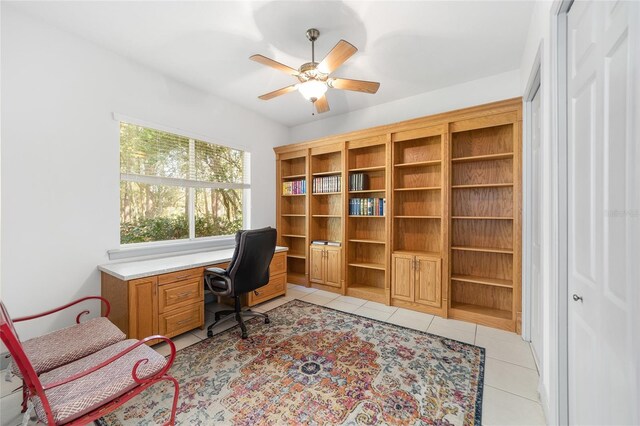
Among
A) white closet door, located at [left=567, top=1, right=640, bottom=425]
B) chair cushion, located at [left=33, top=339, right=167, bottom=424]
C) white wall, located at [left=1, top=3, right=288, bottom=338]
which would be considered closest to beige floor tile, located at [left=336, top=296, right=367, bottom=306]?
white closet door, located at [left=567, top=1, right=640, bottom=425]

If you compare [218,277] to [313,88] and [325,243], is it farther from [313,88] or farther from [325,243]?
[313,88]

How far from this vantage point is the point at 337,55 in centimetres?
192

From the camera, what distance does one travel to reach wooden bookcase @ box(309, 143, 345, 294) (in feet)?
12.6

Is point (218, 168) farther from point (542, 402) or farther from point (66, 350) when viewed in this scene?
point (542, 402)

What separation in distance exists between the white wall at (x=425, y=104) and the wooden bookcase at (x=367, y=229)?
49 centimetres

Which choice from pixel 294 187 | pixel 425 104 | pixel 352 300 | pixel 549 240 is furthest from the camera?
pixel 294 187

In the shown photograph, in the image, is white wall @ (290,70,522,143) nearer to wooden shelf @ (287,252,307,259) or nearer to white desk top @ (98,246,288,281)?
wooden shelf @ (287,252,307,259)

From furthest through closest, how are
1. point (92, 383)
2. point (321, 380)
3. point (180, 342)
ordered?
point (180, 342), point (321, 380), point (92, 383)

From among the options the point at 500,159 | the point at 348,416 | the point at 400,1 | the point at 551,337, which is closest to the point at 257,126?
the point at 400,1

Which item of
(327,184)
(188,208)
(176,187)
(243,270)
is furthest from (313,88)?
(188,208)

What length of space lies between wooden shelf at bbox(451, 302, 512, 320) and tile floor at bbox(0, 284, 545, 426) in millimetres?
151

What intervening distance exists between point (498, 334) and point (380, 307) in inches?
49.5

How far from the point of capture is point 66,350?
152 centimetres

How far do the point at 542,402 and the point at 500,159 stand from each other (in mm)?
2309
